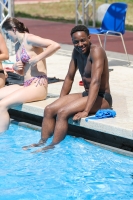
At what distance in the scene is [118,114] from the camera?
21.2 feet

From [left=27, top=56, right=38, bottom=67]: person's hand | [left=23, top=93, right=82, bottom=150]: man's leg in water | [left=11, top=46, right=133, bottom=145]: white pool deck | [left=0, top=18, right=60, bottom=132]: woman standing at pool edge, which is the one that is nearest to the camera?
[left=11, top=46, right=133, bottom=145]: white pool deck

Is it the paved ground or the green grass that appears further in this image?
the green grass

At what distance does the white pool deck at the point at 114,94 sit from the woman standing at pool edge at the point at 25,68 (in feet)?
0.53

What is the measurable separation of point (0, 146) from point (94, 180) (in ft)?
5.14

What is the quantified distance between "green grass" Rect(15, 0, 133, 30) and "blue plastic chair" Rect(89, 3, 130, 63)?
8.29 meters

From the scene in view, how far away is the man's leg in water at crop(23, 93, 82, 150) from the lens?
20.5 ft

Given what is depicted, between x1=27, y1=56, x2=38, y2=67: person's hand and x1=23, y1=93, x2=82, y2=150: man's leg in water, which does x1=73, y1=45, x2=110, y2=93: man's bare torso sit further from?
x1=27, y1=56, x2=38, y2=67: person's hand

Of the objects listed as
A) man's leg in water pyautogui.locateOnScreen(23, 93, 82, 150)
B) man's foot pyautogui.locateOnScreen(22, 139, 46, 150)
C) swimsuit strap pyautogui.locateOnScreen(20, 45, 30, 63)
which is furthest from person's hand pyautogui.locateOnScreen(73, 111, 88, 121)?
swimsuit strap pyautogui.locateOnScreen(20, 45, 30, 63)

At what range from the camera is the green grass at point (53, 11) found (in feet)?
68.5

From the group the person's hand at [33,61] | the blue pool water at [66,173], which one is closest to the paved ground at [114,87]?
the blue pool water at [66,173]

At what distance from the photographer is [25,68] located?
7.00m

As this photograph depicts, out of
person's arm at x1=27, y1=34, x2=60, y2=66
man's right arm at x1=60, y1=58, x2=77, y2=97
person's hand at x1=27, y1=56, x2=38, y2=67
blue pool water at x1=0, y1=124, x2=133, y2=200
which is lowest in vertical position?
blue pool water at x1=0, y1=124, x2=133, y2=200

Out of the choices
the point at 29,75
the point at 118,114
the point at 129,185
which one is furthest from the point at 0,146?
the point at 129,185

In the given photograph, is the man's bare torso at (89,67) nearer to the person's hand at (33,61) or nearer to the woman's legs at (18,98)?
the person's hand at (33,61)
